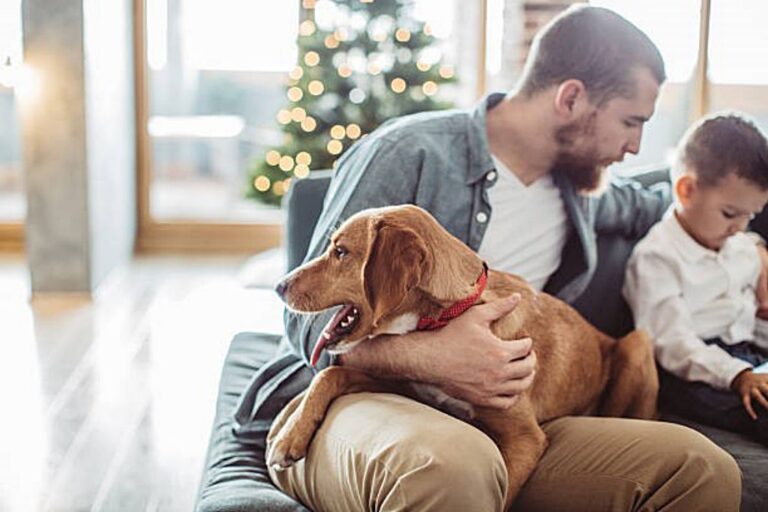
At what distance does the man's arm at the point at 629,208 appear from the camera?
2.65 metres

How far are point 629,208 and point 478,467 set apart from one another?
1243 mm

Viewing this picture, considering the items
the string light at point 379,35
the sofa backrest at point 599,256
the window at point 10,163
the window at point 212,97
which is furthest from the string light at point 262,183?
the sofa backrest at point 599,256

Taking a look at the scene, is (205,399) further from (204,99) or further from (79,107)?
(204,99)

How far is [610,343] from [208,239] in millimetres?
4325

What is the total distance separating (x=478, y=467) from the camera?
1.64 metres

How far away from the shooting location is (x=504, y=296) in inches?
79.5

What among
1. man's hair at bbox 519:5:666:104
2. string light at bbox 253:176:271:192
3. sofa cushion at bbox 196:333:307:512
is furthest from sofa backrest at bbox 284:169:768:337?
string light at bbox 253:176:271:192

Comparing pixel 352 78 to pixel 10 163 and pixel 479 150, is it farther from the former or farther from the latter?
pixel 479 150

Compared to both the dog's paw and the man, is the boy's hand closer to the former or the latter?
the man

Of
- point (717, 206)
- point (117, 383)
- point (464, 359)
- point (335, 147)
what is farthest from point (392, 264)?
point (335, 147)

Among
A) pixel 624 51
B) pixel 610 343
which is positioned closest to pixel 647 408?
pixel 610 343

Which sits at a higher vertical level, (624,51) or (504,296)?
(624,51)

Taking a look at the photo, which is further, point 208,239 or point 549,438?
point 208,239

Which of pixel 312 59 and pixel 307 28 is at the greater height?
pixel 307 28
